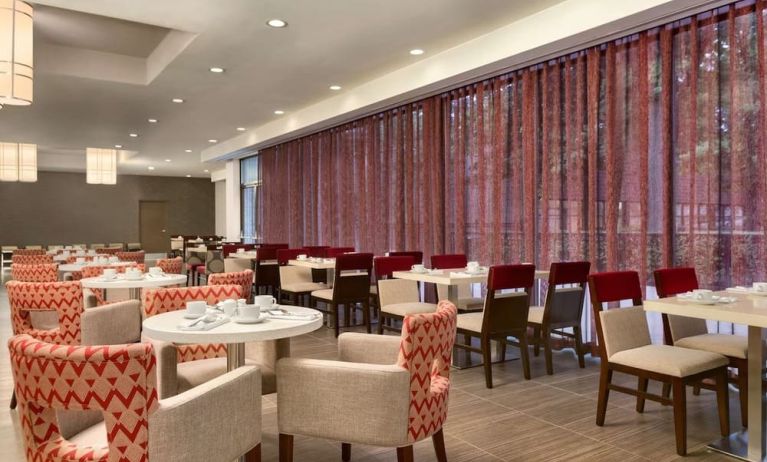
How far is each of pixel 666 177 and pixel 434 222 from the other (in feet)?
10.3

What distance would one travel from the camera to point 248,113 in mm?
9867

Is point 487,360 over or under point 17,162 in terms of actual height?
under

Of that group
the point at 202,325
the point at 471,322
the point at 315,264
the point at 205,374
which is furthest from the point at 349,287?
the point at 202,325

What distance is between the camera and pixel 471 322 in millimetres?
4395

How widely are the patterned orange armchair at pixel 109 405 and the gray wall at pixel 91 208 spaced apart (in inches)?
798

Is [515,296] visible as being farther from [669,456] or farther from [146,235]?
[146,235]

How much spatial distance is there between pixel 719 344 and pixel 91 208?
2089cm

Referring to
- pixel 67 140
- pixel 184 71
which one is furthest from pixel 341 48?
pixel 67 140

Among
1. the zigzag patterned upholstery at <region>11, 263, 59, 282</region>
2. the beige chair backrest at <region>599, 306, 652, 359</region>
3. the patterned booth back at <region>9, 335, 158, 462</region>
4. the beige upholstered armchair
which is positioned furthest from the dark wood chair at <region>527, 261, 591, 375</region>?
the zigzag patterned upholstery at <region>11, 263, 59, 282</region>

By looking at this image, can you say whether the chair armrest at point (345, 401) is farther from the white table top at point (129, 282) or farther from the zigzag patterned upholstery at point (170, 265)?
the zigzag patterned upholstery at point (170, 265)

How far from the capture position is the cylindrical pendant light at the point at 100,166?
12234mm

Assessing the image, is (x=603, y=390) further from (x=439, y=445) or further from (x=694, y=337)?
(x=439, y=445)

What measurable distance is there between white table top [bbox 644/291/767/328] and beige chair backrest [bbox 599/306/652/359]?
0.77 feet

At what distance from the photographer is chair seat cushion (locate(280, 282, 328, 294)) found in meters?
6.79
